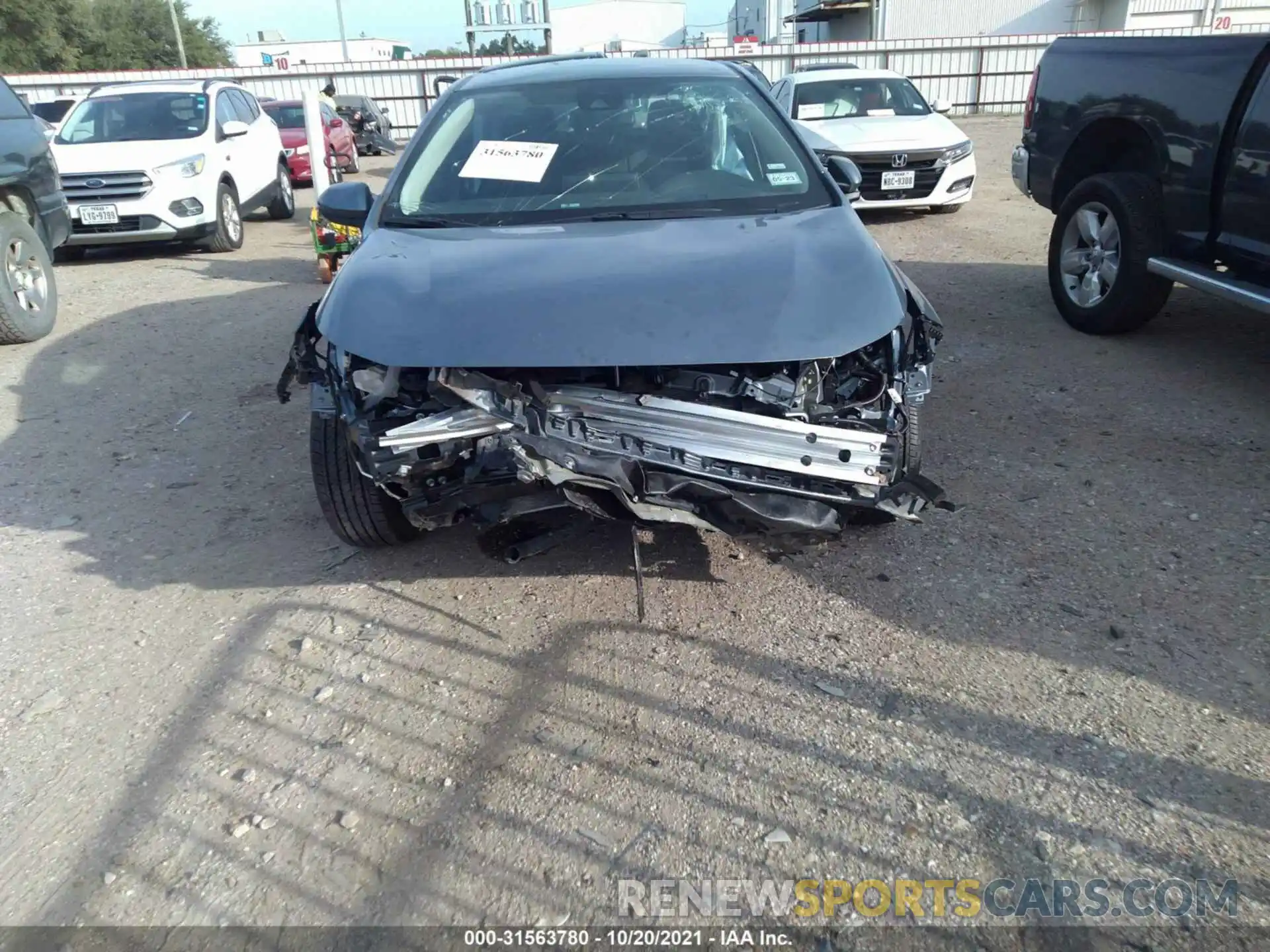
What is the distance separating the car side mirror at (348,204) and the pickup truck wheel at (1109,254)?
4.39 m

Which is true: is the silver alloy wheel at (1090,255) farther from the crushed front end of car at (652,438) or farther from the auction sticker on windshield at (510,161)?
the auction sticker on windshield at (510,161)

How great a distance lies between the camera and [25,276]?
23.3 ft

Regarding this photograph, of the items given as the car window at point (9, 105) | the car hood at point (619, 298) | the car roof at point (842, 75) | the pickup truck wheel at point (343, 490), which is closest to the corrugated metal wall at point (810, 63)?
the car roof at point (842, 75)

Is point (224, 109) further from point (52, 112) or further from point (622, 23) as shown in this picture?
point (622, 23)

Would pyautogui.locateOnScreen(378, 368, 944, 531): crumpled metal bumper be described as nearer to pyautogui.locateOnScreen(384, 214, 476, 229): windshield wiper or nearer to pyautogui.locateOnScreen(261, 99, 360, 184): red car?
pyautogui.locateOnScreen(384, 214, 476, 229): windshield wiper

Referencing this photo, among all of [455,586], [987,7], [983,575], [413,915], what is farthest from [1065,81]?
[987,7]

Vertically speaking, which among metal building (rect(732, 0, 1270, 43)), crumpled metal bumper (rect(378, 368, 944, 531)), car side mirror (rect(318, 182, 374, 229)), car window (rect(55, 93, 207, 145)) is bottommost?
crumpled metal bumper (rect(378, 368, 944, 531))

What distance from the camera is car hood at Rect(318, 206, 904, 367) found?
282 cm

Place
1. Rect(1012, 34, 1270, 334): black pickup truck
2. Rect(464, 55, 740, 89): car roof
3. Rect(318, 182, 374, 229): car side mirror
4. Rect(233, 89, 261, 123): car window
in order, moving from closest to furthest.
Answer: Rect(318, 182, 374, 229): car side mirror < Rect(464, 55, 740, 89): car roof < Rect(1012, 34, 1270, 334): black pickup truck < Rect(233, 89, 261, 123): car window

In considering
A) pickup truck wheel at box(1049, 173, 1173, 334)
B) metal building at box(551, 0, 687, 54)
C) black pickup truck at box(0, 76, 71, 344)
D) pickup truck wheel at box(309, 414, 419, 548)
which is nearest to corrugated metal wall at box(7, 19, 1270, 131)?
black pickup truck at box(0, 76, 71, 344)

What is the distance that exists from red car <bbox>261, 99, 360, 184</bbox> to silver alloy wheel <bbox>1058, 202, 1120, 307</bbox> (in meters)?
12.1

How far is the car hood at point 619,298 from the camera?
2.82 m

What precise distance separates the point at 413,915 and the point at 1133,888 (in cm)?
166

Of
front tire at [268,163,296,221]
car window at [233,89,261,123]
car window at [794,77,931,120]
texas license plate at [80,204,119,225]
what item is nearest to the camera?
texas license plate at [80,204,119,225]
